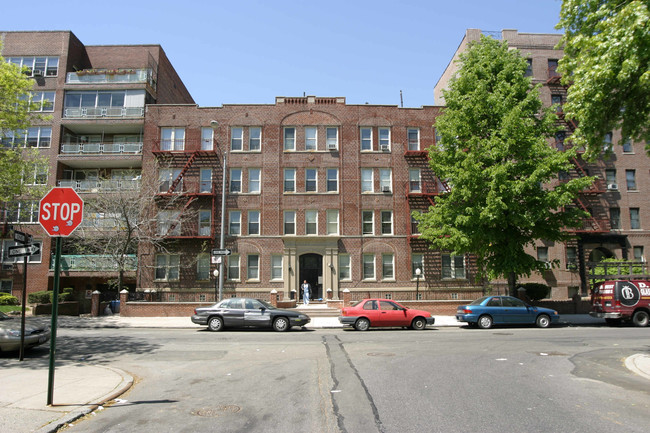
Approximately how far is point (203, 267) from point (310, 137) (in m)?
12.0

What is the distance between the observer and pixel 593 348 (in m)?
13.9

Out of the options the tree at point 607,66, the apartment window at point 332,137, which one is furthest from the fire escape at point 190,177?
the tree at point 607,66

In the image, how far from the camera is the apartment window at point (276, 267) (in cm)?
3156

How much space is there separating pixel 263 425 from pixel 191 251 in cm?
2675

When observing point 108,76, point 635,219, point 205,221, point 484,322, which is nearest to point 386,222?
point 205,221

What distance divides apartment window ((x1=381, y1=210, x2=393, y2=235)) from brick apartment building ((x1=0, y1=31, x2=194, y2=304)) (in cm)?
1783

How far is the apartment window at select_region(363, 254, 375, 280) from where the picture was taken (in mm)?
31797

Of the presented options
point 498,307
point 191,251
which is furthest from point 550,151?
point 191,251

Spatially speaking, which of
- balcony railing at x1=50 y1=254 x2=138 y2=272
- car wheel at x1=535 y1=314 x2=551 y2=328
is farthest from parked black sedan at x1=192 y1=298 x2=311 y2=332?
balcony railing at x1=50 y1=254 x2=138 y2=272

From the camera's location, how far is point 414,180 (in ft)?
108

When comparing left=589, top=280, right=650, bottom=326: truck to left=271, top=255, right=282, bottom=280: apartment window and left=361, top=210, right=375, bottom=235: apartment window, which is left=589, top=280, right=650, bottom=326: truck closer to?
left=361, top=210, right=375, bottom=235: apartment window

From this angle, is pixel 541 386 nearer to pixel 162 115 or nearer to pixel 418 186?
pixel 418 186

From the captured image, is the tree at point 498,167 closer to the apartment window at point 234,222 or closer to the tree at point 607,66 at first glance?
the tree at point 607,66

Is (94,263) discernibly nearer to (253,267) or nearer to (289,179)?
(253,267)
